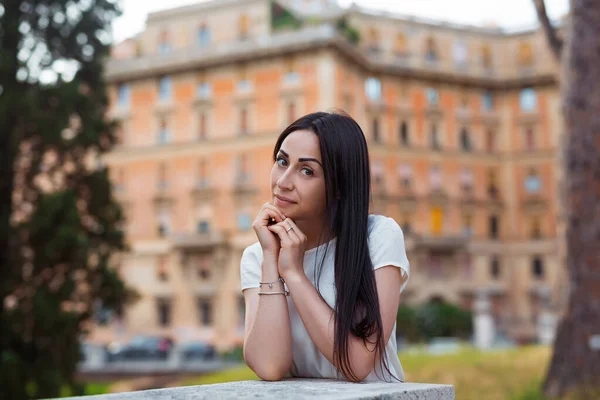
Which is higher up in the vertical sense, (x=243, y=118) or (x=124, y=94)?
(x=124, y=94)

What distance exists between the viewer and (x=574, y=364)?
350 inches

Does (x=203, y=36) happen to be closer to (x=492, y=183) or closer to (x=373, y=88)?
(x=373, y=88)

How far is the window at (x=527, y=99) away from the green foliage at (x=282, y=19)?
13990mm

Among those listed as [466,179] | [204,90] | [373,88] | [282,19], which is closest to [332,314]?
[282,19]

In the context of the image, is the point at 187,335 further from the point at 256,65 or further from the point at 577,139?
the point at 577,139

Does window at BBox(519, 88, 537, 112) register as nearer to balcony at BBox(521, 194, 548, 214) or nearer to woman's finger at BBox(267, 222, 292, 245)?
balcony at BBox(521, 194, 548, 214)

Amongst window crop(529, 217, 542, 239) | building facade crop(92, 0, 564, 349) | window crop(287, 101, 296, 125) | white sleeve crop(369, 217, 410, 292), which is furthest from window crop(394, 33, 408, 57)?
white sleeve crop(369, 217, 410, 292)

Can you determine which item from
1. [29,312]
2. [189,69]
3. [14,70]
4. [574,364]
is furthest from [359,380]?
[189,69]

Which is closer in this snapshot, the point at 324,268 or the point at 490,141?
the point at 324,268

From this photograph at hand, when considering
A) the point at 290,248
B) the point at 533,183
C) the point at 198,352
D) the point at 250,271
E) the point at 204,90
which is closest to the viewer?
the point at 290,248

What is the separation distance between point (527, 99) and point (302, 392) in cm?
4302

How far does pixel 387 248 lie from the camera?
2205 mm

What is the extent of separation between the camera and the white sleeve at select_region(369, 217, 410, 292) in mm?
2191

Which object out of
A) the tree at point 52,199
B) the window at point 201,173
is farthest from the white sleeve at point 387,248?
the window at point 201,173
